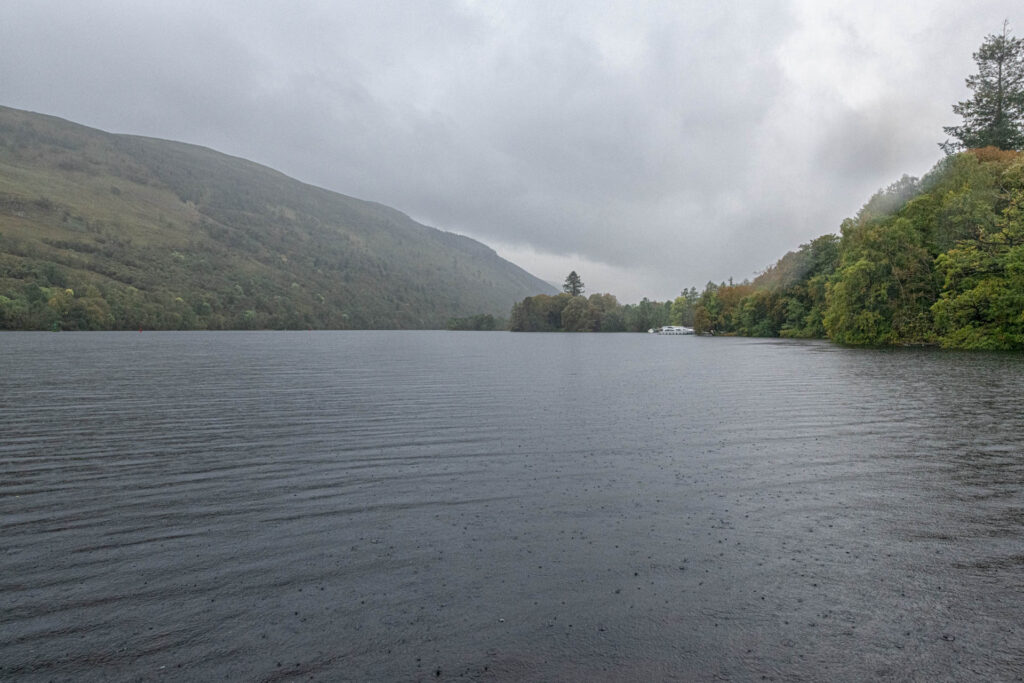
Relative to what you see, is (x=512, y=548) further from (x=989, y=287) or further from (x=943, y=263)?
(x=943, y=263)

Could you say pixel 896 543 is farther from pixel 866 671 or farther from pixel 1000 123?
pixel 1000 123

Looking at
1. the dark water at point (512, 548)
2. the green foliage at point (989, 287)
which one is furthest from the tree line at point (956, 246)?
the dark water at point (512, 548)

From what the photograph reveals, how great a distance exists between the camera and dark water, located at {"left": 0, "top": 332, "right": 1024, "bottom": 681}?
22.1 ft

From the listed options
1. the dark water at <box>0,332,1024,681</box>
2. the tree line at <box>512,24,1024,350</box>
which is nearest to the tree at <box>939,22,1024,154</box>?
the tree line at <box>512,24,1024,350</box>

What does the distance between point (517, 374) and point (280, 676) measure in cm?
4133

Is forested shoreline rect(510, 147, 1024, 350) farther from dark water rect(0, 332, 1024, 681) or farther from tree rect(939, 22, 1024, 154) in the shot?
dark water rect(0, 332, 1024, 681)

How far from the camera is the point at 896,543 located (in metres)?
10.3

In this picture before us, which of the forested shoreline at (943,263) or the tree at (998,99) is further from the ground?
the tree at (998,99)

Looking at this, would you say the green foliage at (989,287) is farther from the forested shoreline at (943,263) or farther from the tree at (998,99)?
the tree at (998,99)

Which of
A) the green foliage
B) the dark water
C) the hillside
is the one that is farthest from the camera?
the hillside

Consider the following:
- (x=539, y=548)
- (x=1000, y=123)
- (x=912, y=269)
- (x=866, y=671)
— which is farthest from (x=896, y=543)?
(x=1000, y=123)

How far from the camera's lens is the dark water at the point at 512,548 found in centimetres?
672

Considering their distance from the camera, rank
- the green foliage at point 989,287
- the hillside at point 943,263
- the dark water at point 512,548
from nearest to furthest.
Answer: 1. the dark water at point 512,548
2. the green foliage at point 989,287
3. the hillside at point 943,263

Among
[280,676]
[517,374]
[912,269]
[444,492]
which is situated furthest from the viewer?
[912,269]
